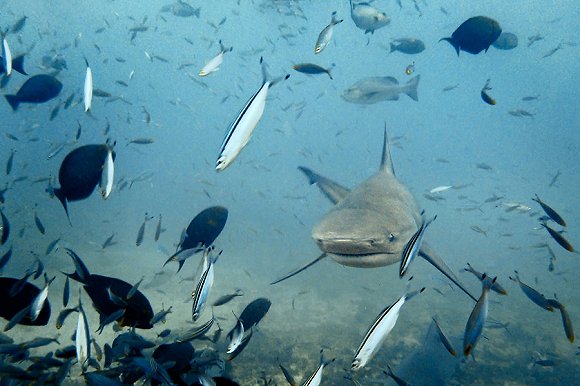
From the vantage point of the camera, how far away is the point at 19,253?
14.5m

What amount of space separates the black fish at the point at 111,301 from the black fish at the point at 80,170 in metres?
0.57

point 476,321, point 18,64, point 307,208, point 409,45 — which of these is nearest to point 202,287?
point 476,321

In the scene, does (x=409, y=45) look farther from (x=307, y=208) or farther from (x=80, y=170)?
(x=307, y=208)

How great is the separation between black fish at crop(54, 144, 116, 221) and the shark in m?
2.10

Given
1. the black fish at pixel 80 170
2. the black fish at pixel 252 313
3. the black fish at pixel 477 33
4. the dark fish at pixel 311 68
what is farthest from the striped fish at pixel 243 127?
the black fish at pixel 477 33

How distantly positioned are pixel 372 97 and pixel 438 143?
133m

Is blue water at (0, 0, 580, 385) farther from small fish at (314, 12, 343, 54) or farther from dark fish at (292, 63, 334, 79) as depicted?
small fish at (314, 12, 343, 54)

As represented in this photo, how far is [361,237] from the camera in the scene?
321 cm

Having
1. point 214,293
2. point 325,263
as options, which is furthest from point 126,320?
point 325,263

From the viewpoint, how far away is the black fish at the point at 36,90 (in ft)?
14.0

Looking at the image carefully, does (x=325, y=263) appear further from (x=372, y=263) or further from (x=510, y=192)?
(x=510, y=192)

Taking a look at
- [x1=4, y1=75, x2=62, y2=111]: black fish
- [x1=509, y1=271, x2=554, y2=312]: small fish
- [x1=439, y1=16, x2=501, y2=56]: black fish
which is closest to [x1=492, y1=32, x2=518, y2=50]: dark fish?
[x1=439, y1=16, x2=501, y2=56]: black fish

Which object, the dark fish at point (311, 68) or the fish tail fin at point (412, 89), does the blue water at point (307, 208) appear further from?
the fish tail fin at point (412, 89)

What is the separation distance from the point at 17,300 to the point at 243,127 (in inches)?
98.6
